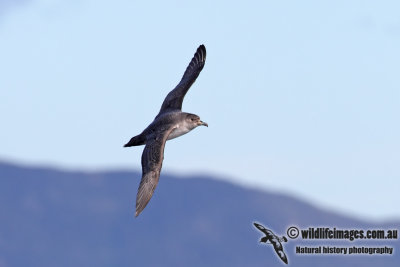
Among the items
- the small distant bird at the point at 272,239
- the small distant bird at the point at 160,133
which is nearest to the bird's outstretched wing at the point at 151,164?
the small distant bird at the point at 160,133

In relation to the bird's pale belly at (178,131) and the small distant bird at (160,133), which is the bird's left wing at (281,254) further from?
the bird's pale belly at (178,131)

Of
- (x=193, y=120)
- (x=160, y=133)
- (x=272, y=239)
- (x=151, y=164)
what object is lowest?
(x=272, y=239)

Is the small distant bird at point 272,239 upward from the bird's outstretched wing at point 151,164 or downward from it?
downward

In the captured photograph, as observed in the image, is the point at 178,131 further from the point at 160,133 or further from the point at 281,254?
the point at 281,254

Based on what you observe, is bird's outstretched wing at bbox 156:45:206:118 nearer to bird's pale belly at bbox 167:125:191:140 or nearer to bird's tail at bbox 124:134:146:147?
bird's pale belly at bbox 167:125:191:140

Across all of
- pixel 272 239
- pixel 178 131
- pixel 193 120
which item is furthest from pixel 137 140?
pixel 272 239

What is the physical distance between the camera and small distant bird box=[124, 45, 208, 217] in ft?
111

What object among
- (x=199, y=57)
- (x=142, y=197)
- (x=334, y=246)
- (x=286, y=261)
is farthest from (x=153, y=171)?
(x=334, y=246)

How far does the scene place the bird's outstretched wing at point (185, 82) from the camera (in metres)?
39.7

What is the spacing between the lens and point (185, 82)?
41219mm

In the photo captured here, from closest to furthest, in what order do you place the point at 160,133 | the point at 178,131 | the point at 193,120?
the point at 160,133, the point at 178,131, the point at 193,120

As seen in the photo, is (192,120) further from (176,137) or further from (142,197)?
(142,197)

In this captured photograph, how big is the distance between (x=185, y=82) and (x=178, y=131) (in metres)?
4.87

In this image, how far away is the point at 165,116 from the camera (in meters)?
37.4
